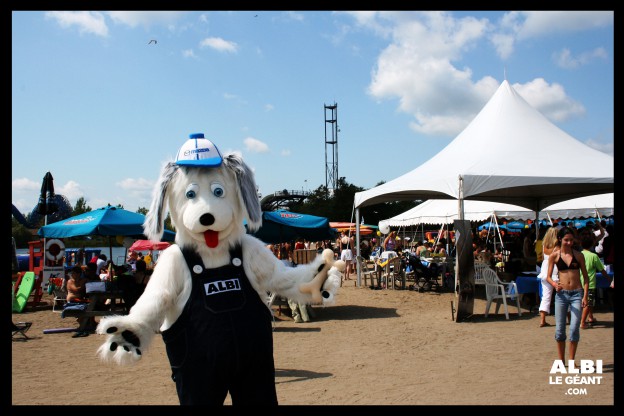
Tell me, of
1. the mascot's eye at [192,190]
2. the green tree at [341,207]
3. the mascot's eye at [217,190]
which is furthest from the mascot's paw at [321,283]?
the green tree at [341,207]

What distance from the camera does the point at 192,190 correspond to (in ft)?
9.91

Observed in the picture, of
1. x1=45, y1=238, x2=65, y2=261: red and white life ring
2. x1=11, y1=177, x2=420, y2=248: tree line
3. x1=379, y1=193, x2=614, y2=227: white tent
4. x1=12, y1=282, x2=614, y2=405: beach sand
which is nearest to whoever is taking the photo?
x1=12, y1=282, x2=614, y2=405: beach sand

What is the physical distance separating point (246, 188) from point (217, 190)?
212 mm

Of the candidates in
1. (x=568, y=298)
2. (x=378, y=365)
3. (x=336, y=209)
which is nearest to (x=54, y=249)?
(x=378, y=365)

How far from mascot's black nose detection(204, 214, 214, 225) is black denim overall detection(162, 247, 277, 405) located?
0.26 meters

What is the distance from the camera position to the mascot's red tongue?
9.73 ft

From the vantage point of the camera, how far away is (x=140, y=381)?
5.69 meters

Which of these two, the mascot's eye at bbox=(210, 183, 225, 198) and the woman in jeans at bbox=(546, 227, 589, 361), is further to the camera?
the woman in jeans at bbox=(546, 227, 589, 361)

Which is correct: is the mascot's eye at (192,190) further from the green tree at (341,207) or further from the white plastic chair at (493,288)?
the green tree at (341,207)

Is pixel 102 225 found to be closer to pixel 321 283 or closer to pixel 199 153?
pixel 199 153

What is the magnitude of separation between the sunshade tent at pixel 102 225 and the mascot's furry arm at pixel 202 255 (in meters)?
7.73

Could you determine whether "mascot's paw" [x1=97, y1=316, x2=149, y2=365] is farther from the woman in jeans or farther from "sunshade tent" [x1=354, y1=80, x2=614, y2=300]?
"sunshade tent" [x1=354, y1=80, x2=614, y2=300]

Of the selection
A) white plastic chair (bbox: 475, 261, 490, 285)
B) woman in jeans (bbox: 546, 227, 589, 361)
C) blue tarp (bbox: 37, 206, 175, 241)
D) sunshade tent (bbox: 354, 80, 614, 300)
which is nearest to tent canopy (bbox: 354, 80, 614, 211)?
sunshade tent (bbox: 354, 80, 614, 300)
